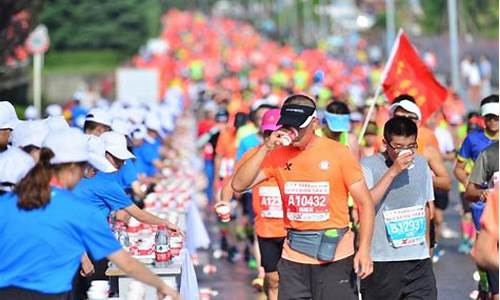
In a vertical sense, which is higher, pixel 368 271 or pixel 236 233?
pixel 368 271

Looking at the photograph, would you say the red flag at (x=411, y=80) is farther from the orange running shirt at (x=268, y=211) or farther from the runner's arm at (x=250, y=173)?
the runner's arm at (x=250, y=173)

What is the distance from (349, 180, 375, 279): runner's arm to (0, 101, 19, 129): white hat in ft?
10.5

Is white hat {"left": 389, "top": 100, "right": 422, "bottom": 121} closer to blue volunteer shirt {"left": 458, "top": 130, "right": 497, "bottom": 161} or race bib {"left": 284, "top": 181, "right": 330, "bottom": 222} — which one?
blue volunteer shirt {"left": 458, "top": 130, "right": 497, "bottom": 161}

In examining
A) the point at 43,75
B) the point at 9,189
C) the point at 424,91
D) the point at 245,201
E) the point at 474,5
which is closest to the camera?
the point at 9,189

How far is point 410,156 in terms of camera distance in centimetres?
931

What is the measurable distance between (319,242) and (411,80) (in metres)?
6.93

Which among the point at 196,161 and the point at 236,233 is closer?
the point at 236,233

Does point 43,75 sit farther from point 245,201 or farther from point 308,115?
point 308,115

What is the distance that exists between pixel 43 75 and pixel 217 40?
19.2 meters

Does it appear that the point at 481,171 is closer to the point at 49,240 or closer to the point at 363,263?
the point at 363,263

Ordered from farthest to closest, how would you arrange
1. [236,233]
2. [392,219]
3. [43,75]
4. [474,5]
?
[474,5] → [43,75] → [236,233] → [392,219]

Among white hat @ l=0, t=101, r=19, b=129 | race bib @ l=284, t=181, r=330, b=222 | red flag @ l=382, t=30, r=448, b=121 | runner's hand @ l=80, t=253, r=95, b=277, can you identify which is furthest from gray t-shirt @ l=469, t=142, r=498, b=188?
red flag @ l=382, t=30, r=448, b=121

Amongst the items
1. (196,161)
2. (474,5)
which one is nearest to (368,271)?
(196,161)

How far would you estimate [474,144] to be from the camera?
1323cm
